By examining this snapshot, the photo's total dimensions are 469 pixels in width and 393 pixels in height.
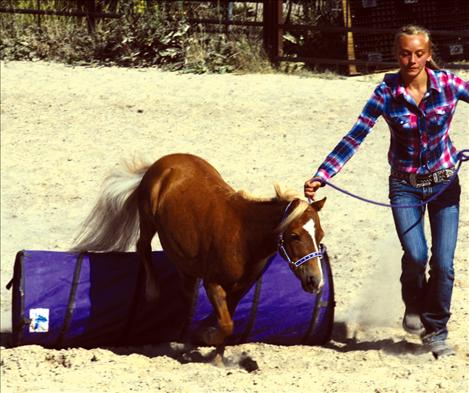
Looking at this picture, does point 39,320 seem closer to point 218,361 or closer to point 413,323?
point 218,361

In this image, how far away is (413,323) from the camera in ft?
19.5

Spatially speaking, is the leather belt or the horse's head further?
the leather belt

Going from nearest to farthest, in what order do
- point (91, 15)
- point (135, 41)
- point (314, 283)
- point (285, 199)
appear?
1. point (314, 283)
2. point (285, 199)
3. point (135, 41)
4. point (91, 15)

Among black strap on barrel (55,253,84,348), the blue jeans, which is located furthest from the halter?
black strap on barrel (55,253,84,348)

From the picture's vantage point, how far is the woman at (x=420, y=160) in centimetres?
539

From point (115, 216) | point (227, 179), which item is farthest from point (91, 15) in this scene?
point (115, 216)

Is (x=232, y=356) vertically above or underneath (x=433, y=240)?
→ underneath

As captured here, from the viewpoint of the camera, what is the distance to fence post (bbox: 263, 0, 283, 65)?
45.0 ft

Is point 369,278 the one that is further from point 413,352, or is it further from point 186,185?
point 186,185

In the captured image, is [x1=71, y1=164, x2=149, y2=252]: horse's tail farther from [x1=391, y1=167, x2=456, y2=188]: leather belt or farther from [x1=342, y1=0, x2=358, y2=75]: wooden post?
[x1=342, y1=0, x2=358, y2=75]: wooden post

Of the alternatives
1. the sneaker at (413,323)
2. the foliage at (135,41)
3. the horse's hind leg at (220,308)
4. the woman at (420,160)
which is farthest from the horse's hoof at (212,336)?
the foliage at (135,41)

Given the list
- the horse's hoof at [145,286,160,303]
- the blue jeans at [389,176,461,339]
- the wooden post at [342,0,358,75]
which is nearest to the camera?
the blue jeans at [389,176,461,339]

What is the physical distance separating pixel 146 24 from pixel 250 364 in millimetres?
9360

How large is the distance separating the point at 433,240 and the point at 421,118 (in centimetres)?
71
